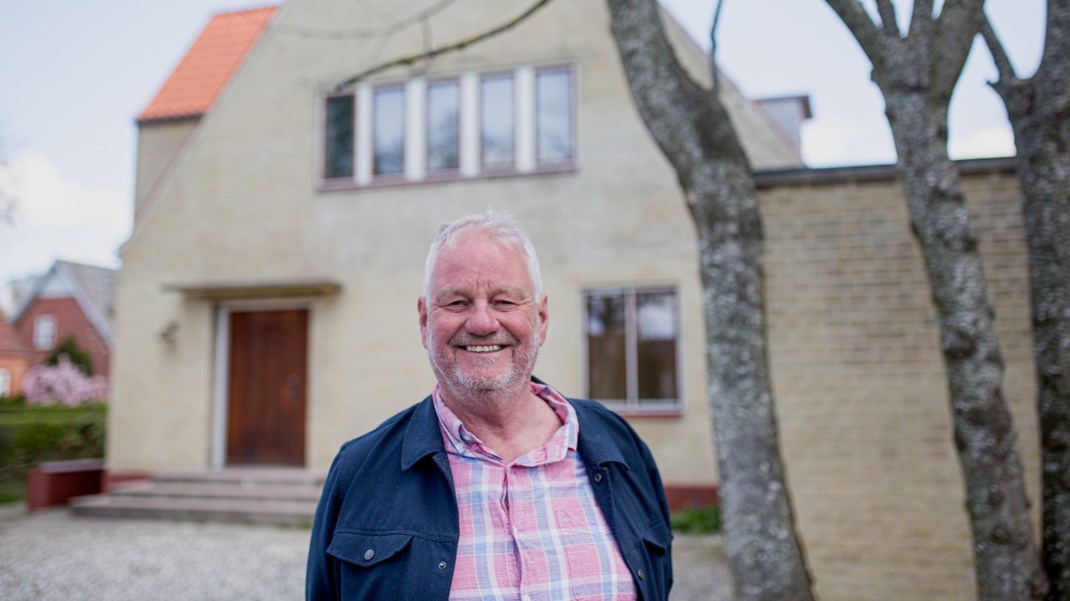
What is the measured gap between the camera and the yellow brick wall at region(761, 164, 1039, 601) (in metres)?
5.72

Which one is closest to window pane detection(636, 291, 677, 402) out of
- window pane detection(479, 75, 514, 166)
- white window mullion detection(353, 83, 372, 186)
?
window pane detection(479, 75, 514, 166)

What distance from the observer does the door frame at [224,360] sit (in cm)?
1166

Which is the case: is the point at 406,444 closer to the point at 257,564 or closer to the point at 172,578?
the point at 172,578

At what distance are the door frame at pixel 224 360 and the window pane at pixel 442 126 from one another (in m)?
2.71

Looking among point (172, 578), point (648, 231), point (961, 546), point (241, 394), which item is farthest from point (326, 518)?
point (241, 394)

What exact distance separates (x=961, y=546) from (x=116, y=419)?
1087 centimetres

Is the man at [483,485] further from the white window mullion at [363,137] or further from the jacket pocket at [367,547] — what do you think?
the white window mullion at [363,137]

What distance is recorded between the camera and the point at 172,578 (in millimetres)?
4219

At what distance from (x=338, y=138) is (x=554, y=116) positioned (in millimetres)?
3193

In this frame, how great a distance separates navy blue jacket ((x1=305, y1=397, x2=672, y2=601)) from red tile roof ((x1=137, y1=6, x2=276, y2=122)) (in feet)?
40.4

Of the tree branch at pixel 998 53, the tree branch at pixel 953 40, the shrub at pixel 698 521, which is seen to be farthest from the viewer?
the shrub at pixel 698 521

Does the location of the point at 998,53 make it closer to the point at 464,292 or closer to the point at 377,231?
the point at 464,292

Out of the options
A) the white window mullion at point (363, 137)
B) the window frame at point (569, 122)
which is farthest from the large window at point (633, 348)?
the white window mullion at point (363, 137)

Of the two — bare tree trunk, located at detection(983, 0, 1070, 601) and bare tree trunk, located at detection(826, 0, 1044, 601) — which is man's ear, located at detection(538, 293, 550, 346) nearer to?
bare tree trunk, located at detection(826, 0, 1044, 601)
